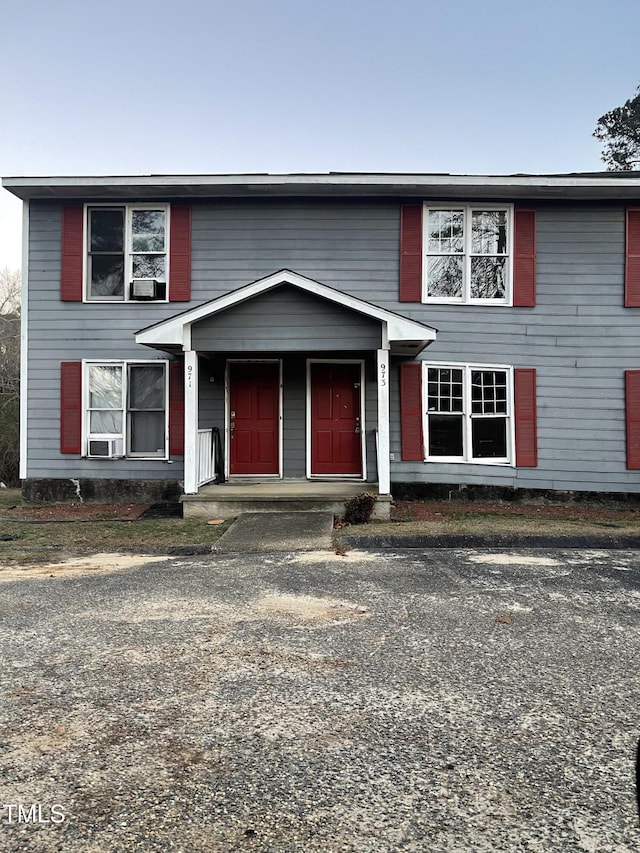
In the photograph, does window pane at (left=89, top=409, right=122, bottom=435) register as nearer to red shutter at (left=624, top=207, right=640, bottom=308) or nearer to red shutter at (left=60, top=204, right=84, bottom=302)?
red shutter at (left=60, top=204, right=84, bottom=302)

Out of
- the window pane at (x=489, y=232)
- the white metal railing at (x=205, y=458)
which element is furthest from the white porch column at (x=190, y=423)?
the window pane at (x=489, y=232)

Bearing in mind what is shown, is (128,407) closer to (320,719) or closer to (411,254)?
(411,254)

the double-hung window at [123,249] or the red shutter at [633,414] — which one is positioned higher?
the double-hung window at [123,249]

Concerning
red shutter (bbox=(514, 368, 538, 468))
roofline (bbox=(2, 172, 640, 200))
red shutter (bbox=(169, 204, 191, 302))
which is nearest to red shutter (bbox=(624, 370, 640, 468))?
red shutter (bbox=(514, 368, 538, 468))

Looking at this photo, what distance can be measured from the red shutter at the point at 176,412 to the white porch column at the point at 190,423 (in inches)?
63.2

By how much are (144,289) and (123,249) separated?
95cm

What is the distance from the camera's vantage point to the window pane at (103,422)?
11.3 metres

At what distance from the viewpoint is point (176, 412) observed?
1109cm

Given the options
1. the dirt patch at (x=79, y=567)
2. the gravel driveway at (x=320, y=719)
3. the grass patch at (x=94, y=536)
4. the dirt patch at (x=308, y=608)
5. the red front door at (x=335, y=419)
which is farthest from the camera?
the red front door at (x=335, y=419)

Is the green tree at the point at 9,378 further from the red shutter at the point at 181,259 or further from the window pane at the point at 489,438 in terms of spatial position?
the window pane at the point at 489,438

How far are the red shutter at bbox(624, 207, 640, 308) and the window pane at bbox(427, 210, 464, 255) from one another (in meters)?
3.10

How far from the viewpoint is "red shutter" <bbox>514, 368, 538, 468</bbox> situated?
434 inches

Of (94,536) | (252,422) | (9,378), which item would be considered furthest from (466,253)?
(9,378)

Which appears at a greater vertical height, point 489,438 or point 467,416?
point 467,416
